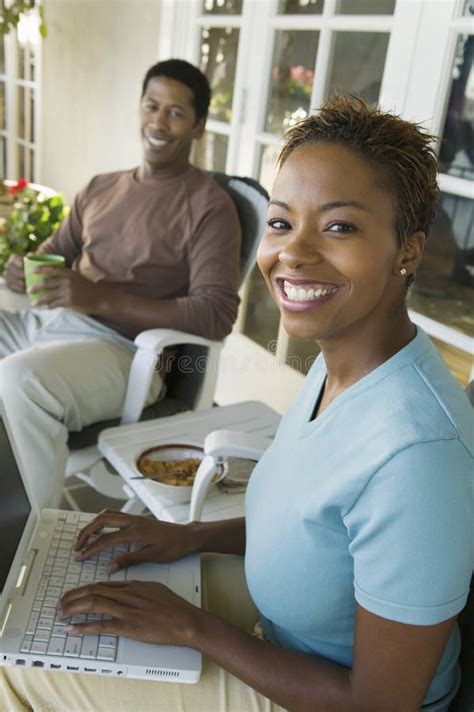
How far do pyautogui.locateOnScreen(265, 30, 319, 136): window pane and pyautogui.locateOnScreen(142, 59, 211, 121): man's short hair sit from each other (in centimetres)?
48

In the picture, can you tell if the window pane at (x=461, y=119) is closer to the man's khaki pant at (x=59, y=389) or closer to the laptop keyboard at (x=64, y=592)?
the man's khaki pant at (x=59, y=389)

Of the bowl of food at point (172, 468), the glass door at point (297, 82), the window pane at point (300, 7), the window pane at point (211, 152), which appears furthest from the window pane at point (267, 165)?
the bowl of food at point (172, 468)

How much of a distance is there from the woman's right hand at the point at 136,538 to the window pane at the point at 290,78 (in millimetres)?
1777

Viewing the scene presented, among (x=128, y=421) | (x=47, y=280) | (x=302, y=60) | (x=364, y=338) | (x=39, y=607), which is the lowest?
(x=128, y=421)

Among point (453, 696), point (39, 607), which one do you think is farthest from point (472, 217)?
point (39, 607)

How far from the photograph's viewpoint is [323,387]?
96cm

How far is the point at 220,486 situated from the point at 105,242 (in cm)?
100

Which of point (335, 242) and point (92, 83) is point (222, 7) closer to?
point (92, 83)

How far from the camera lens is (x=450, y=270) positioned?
193 cm

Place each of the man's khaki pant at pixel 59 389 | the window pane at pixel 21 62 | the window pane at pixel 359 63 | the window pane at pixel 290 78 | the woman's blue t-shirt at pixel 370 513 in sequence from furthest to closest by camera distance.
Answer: the window pane at pixel 21 62
the window pane at pixel 290 78
the window pane at pixel 359 63
the man's khaki pant at pixel 59 389
the woman's blue t-shirt at pixel 370 513

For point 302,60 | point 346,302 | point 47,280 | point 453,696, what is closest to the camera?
point 346,302

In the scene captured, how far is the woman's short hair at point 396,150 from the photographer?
754 millimetres

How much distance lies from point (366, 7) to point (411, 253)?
1671mm

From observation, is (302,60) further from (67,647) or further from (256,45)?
(67,647)
